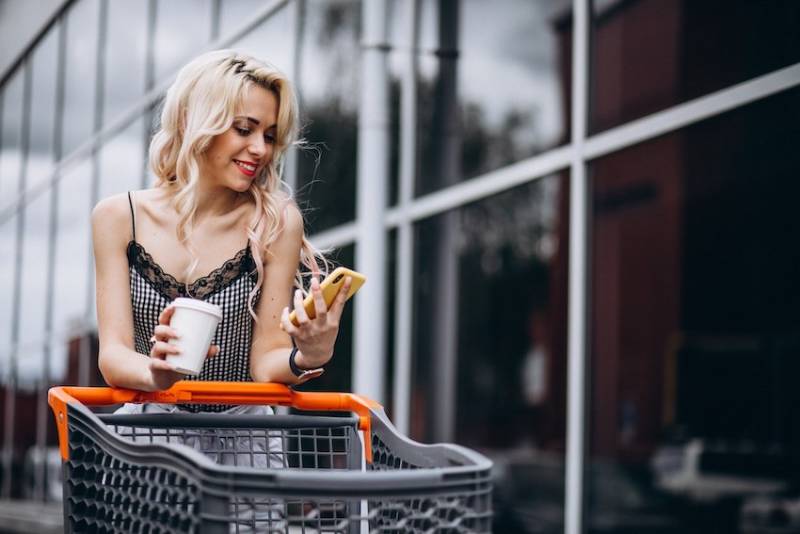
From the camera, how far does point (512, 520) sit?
8297mm

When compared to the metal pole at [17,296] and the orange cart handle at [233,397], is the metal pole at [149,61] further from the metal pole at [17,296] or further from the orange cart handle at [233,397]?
the orange cart handle at [233,397]

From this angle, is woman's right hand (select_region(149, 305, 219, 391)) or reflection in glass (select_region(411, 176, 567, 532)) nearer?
woman's right hand (select_region(149, 305, 219, 391))

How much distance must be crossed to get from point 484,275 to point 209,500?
710 centimetres

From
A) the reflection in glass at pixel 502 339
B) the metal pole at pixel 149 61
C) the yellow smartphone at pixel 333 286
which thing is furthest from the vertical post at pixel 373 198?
the metal pole at pixel 149 61

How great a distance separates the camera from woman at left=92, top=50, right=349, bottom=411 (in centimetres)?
231

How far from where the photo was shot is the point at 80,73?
542 inches

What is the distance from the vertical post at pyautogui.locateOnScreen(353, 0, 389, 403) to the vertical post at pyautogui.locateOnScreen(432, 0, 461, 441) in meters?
0.40

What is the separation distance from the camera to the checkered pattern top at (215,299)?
2375mm

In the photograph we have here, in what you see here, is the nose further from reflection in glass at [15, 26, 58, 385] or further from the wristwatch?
reflection in glass at [15, 26, 58, 385]

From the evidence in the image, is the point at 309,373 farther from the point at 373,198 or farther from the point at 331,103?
the point at 331,103

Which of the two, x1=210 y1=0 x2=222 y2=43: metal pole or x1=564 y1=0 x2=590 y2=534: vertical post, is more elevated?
x1=210 y1=0 x2=222 y2=43: metal pole

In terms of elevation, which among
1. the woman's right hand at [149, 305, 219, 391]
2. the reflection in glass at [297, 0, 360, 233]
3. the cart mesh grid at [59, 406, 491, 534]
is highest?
the reflection in glass at [297, 0, 360, 233]

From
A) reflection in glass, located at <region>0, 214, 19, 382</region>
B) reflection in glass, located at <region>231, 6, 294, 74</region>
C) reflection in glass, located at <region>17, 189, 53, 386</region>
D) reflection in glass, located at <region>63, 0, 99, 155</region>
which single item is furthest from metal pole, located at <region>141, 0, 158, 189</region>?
reflection in glass, located at <region>0, 214, 19, 382</region>

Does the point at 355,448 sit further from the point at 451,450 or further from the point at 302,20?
the point at 302,20
